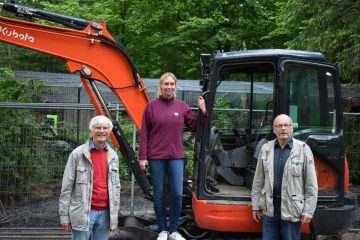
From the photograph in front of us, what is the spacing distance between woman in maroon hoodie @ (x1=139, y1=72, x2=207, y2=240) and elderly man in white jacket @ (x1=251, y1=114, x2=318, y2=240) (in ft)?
3.31

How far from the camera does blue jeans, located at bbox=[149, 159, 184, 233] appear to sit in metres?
5.59

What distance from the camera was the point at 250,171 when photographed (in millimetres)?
5949

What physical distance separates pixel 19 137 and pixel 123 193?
6.69 feet

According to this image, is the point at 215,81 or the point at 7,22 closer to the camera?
the point at 215,81

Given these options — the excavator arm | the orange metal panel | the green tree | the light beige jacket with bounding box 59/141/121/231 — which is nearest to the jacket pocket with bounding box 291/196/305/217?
the orange metal panel

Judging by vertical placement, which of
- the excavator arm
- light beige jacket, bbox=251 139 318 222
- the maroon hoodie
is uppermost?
the excavator arm

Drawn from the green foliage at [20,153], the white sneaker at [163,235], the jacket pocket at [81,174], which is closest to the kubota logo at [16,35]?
the green foliage at [20,153]

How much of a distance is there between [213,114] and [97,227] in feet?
7.09

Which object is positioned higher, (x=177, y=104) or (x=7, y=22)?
(x=7, y=22)

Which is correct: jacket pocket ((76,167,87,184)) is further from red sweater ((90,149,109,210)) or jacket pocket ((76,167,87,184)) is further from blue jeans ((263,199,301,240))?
blue jeans ((263,199,301,240))

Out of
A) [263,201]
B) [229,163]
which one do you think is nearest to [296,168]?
[263,201]

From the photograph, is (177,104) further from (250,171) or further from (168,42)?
(168,42)

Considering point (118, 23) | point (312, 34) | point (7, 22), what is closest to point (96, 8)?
point (118, 23)

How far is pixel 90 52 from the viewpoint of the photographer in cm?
624
